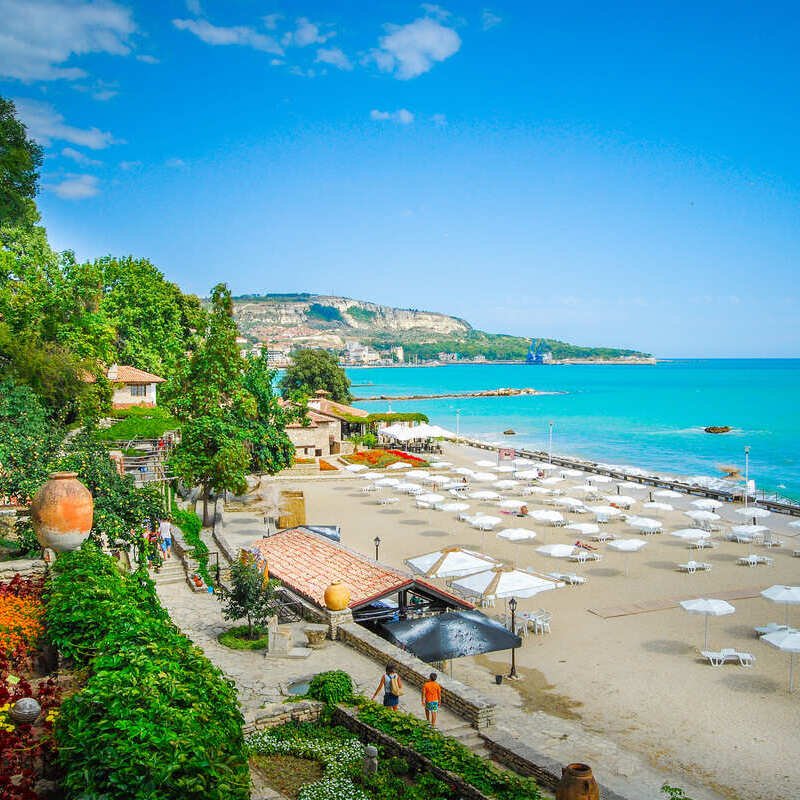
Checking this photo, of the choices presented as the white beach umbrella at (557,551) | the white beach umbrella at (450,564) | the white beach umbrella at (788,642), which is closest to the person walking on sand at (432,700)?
the white beach umbrella at (788,642)

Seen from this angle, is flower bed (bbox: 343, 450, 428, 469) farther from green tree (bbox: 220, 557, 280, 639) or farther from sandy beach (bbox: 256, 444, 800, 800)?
green tree (bbox: 220, 557, 280, 639)

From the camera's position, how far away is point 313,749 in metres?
9.71

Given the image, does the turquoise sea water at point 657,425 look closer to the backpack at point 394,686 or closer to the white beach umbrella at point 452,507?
the white beach umbrella at point 452,507

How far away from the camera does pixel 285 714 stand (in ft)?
35.0

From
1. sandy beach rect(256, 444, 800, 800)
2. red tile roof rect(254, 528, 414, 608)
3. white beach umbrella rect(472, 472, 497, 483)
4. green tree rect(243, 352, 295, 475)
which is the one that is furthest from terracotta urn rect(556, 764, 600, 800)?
white beach umbrella rect(472, 472, 497, 483)

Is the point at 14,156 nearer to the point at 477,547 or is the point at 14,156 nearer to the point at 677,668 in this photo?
the point at 477,547

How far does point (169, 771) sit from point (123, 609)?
3.50 meters

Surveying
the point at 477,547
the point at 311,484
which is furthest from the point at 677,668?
the point at 311,484

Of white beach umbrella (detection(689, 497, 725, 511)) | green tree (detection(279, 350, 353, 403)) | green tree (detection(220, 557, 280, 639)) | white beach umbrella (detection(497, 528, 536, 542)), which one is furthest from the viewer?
green tree (detection(279, 350, 353, 403))

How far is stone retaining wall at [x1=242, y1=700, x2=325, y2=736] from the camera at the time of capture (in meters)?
10.4

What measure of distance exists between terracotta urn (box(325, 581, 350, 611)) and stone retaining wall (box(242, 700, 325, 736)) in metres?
4.16

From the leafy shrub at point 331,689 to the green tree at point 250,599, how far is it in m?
3.86

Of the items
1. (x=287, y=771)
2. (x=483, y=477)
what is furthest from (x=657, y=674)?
(x=483, y=477)

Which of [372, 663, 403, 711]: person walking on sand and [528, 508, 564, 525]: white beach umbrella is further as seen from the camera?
[528, 508, 564, 525]: white beach umbrella
